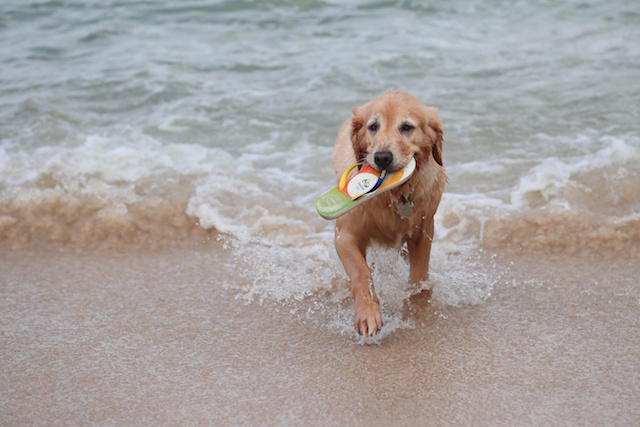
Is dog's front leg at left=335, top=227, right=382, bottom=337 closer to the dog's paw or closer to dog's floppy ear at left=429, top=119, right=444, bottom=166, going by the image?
the dog's paw

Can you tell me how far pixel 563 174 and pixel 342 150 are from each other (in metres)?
2.14

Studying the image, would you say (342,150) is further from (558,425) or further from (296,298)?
(558,425)

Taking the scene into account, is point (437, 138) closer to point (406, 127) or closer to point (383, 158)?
point (406, 127)

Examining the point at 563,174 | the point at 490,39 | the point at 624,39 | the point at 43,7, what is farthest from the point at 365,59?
the point at 43,7

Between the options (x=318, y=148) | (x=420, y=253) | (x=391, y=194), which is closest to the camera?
(x=391, y=194)

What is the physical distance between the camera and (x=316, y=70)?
833 cm

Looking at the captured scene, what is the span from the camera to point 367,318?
11.0 ft

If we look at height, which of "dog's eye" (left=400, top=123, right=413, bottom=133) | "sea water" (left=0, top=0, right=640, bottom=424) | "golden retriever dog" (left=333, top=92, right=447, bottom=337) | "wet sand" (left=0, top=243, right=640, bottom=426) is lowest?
"sea water" (left=0, top=0, right=640, bottom=424)

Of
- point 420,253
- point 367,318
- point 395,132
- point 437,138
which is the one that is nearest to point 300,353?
point 367,318

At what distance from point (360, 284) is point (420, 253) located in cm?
51

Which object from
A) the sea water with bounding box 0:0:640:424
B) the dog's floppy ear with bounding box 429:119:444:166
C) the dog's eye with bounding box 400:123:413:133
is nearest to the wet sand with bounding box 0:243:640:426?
the sea water with bounding box 0:0:640:424

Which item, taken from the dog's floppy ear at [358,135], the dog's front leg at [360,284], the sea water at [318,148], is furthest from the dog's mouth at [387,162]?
the sea water at [318,148]

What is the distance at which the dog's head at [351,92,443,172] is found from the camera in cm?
335

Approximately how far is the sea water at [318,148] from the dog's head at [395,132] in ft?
2.37
